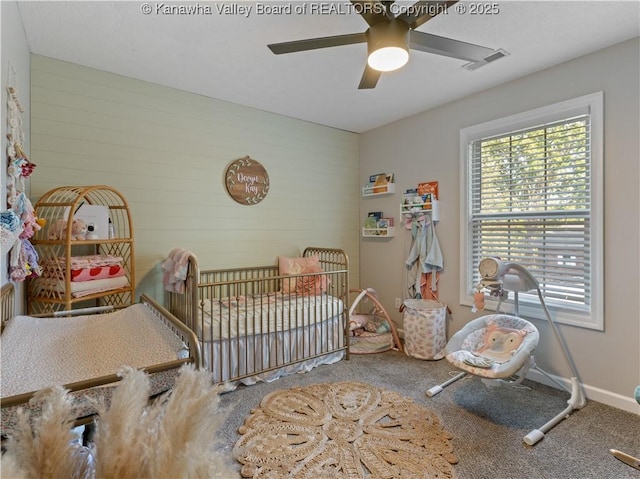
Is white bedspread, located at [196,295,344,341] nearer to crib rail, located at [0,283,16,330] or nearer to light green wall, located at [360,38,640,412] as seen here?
crib rail, located at [0,283,16,330]

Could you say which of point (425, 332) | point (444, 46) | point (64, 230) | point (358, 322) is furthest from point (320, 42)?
point (358, 322)

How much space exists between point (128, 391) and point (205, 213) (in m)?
2.91

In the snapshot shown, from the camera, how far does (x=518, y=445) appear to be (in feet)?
6.20

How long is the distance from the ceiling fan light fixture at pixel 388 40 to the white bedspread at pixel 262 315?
5.98 ft

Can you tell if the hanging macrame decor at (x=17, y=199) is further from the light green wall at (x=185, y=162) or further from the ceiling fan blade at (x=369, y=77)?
the ceiling fan blade at (x=369, y=77)

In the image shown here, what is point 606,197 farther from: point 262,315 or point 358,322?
point 262,315

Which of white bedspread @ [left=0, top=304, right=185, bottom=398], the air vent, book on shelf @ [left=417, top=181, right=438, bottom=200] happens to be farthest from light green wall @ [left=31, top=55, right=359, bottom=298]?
the air vent

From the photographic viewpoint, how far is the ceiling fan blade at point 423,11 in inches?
56.8

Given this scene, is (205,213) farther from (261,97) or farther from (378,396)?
(378,396)

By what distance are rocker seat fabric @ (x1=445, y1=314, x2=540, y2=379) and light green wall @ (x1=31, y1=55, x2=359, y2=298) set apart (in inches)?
79.5

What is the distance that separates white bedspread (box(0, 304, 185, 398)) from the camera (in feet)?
3.57

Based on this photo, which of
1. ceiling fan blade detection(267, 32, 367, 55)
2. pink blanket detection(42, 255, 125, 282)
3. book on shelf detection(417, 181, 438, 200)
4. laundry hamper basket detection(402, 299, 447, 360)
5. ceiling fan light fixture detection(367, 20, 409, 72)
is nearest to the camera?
ceiling fan light fixture detection(367, 20, 409, 72)

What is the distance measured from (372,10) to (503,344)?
2295mm

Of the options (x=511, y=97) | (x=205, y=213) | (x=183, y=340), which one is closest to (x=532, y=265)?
(x=511, y=97)
